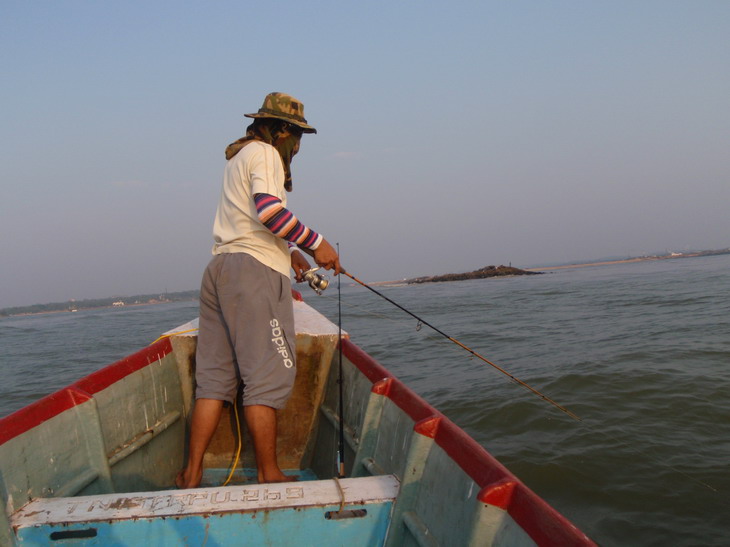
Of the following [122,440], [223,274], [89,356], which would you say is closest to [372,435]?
[223,274]

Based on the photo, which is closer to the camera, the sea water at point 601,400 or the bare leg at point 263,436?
the bare leg at point 263,436

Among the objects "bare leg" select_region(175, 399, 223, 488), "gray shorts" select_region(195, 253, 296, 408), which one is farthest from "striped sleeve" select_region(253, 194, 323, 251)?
"bare leg" select_region(175, 399, 223, 488)

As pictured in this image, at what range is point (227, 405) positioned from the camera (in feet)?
11.5

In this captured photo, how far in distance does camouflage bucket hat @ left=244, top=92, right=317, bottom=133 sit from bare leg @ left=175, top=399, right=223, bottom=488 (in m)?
1.62

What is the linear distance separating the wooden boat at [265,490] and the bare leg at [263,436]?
465mm

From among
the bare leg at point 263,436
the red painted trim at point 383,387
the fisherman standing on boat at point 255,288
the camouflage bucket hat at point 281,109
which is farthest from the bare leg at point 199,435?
the camouflage bucket hat at point 281,109

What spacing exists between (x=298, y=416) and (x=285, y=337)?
121 cm

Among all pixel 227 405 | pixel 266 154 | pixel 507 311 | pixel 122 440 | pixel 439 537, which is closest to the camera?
pixel 439 537

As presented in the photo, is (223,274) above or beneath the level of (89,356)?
above

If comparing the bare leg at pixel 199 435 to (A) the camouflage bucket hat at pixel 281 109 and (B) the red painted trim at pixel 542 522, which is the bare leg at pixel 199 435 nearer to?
(A) the camouflage bucket hat at pixel 281 109

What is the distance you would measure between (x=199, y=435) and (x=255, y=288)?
34.8 inches

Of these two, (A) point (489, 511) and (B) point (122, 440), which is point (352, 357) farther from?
(A) point (489, 511)

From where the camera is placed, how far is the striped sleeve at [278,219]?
244 cm

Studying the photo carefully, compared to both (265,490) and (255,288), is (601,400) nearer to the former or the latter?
(255,288)
